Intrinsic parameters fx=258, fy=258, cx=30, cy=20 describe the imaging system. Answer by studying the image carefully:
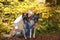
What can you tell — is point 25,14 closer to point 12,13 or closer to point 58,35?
point 12,13

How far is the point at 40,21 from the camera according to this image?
Answer: 3.23 metres

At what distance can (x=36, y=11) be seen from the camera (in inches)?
127

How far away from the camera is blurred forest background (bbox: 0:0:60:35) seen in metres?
3.19


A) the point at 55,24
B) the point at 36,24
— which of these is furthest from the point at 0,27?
the point at 55,24

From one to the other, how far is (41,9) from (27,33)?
350 mm

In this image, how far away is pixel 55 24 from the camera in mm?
3270

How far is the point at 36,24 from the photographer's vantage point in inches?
127

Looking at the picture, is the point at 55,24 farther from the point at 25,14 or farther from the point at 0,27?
the point at 0,27

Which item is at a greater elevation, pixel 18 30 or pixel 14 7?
pixel 14 7

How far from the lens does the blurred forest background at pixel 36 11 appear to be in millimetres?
3189

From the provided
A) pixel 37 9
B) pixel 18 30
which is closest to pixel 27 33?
pixel 18 30

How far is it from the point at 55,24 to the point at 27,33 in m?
0.37

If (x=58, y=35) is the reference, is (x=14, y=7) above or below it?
above

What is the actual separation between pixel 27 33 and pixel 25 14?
245 mm
